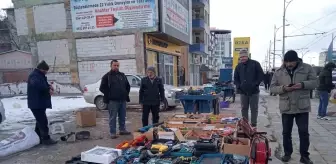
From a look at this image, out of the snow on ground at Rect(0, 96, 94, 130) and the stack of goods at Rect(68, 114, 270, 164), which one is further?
the snow on ground at Rect(0, 96, 94, 130)

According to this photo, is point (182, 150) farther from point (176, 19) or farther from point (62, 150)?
point (176, 19)

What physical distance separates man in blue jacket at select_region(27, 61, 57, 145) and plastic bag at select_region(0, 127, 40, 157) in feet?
0.67

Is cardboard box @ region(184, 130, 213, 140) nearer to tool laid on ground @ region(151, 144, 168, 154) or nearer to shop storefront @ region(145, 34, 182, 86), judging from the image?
tool laid on ground @ region(151, 144, 168, 154)

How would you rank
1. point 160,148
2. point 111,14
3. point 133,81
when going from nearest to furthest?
point 160,148, point 133,81, point 111,14

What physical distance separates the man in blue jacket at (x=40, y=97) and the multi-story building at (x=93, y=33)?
32.2 ft

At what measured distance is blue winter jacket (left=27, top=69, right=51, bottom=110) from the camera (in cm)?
532

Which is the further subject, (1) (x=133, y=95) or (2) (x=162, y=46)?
(2) (x=162, y=46)

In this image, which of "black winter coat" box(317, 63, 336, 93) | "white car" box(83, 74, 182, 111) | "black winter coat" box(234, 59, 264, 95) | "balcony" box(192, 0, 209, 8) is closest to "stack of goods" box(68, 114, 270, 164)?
"black winter coat" box(234, 59, 264, 95)

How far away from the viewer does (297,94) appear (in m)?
3.99

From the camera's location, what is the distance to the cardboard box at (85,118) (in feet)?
24.8

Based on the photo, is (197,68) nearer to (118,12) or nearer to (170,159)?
(118,12)

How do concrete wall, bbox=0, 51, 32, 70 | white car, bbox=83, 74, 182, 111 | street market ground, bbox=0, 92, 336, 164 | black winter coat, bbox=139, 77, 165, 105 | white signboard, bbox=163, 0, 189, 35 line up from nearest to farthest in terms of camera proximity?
street market ground, bbox=0, 92, 336, 164 → black winter coat, bbox=139, 77, 165, 105 → white car, bbox=83, 74, 182, 111 → white signboard, bbox=163, 0, 189, 35 → concrete wall, bbox=0, 51, 32, 70

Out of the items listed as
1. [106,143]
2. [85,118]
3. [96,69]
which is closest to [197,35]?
[96,69]

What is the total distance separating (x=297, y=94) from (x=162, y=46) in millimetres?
15578
